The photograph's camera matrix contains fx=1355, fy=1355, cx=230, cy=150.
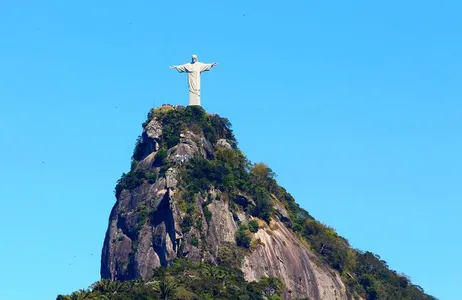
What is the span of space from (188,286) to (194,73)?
33190 mm

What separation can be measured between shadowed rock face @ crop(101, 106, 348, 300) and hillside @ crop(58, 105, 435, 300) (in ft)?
0.33

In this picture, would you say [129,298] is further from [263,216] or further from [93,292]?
[263,216]

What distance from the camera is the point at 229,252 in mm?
135375

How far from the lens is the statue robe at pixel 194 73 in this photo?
148 m

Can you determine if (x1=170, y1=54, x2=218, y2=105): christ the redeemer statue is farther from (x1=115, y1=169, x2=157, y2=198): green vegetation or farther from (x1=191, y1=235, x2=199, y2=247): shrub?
(x1=191, y1=235, x2=199, y2=247): shrub

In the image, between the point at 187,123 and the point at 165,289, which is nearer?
the point at 165,289

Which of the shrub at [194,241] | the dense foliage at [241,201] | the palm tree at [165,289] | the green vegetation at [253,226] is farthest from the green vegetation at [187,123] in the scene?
the palm tree at [165,289]

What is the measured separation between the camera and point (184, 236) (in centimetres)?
13412

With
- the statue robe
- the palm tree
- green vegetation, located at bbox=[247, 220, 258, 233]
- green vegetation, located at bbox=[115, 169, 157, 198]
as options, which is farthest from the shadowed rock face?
the palm tree

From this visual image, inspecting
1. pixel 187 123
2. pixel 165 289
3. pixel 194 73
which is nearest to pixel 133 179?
pixel 187 123

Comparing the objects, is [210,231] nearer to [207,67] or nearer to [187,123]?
[187,123]

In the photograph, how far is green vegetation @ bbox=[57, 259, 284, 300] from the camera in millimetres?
119312

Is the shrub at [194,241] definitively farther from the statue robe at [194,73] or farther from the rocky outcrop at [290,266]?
the statue robe at [194,73]

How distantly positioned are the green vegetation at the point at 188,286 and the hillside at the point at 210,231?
15 centimetres
